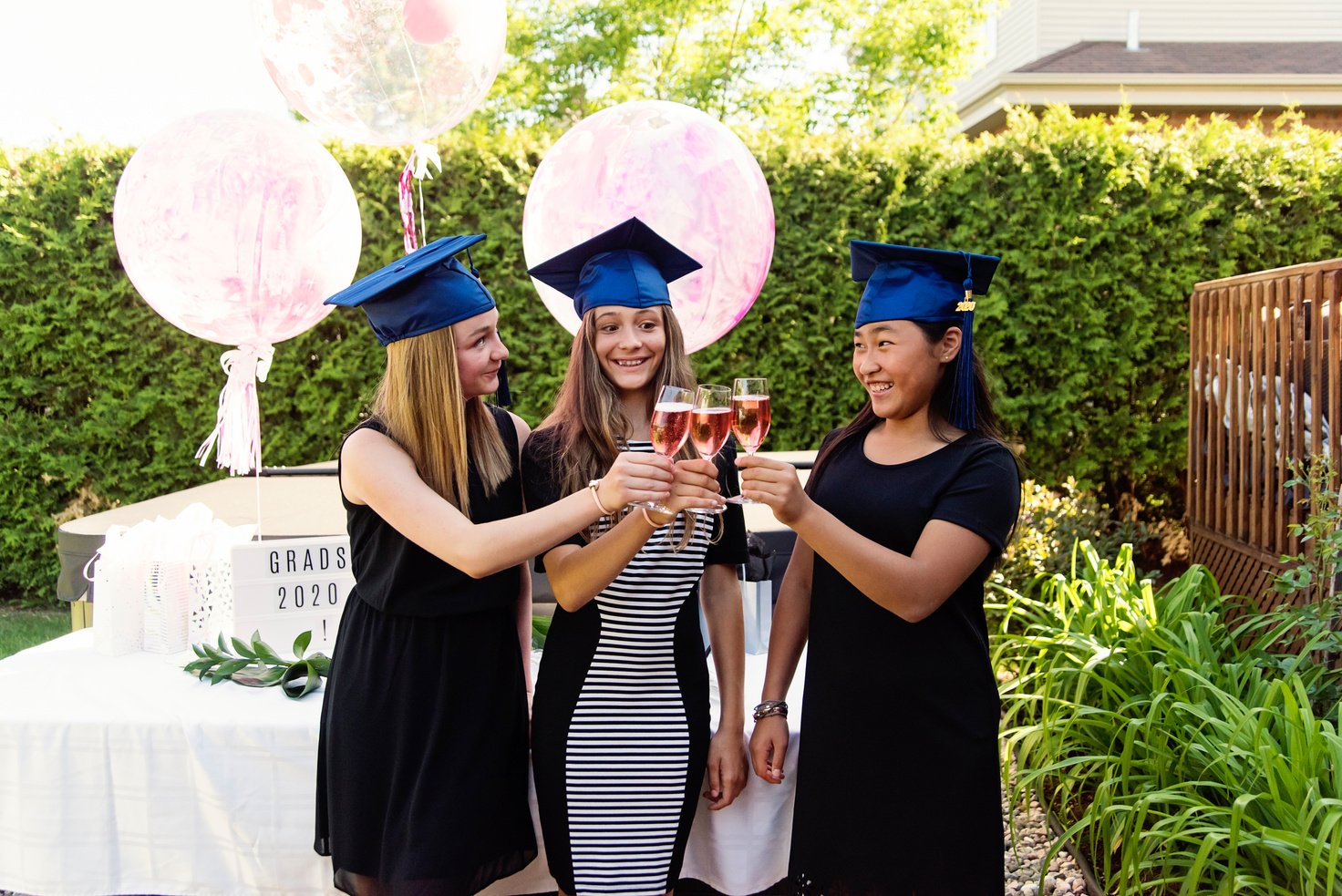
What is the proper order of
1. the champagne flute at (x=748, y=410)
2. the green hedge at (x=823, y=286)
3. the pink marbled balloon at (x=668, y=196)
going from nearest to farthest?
the champagne flute at (x=748, y=410)
the pink marbled balloon at (x=668, y=196)
the green hedge at (x=823, y=286)

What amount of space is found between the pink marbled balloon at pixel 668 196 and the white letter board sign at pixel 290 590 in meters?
1.09

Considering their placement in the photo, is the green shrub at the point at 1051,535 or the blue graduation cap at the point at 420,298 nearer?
the blue graduation cap at the point at 420,298

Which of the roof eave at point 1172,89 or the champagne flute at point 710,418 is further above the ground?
the roof eave at point 1172,89

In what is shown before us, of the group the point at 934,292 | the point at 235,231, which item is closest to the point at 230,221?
the point at 235,231

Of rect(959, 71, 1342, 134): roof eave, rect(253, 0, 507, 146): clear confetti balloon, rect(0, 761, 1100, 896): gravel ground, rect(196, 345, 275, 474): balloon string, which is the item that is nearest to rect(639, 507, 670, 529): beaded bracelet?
rect(0, 761, 1100, 896): gravel ground

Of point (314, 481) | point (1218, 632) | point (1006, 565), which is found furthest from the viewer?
point (314, 481)

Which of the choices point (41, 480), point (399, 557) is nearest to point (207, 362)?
point (41, 480)

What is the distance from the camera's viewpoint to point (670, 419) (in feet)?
6.10

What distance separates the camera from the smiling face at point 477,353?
7.18 feet

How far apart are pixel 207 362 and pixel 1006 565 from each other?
19.0 ft

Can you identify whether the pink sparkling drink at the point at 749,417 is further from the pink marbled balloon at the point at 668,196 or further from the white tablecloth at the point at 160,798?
the pink marbled balloon at the point at 668,196

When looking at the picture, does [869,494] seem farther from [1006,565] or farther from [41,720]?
[1006,565]

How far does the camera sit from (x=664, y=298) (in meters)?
2.29

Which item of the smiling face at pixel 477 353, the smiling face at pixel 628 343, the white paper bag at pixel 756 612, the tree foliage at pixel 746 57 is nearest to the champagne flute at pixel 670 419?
the smiling face at pixel 628 343
